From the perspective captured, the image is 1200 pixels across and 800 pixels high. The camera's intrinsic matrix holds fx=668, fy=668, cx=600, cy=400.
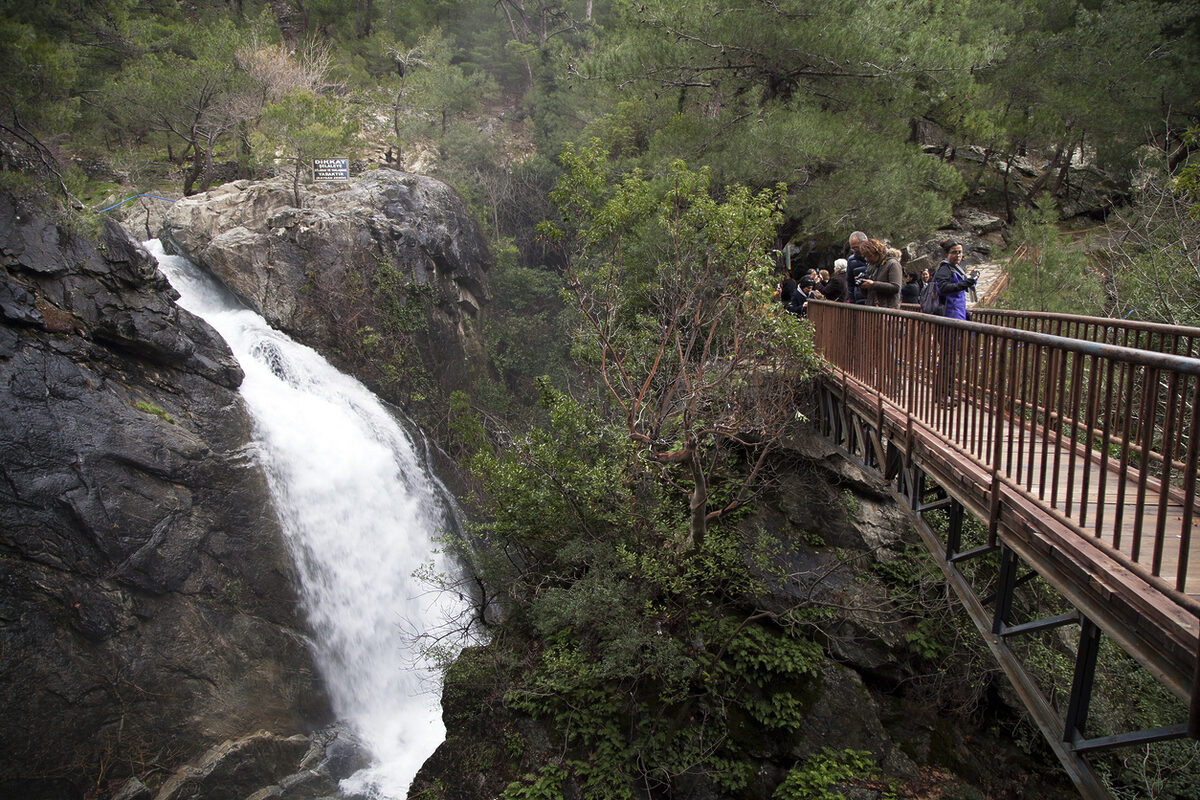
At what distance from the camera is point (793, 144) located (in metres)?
12.5

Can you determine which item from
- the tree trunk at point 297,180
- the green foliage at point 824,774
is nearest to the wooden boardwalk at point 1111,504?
the green foliage at point 824,774

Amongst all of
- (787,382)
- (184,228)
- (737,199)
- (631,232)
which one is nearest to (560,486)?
(787,382)

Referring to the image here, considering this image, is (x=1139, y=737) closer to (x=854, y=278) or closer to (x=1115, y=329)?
(x=1115, y=329)

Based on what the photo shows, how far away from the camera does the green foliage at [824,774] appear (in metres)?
8.34

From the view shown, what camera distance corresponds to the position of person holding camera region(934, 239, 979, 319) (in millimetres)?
7848

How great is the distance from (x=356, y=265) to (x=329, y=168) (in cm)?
315

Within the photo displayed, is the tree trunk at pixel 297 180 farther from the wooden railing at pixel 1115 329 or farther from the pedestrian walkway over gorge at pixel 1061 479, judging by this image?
the wooden railing at pixel 1115 329

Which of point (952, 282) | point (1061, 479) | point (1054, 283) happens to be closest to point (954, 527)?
point (1061, 479)

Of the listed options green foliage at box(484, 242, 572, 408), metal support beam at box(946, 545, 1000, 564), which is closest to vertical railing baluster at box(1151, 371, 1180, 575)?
metal support beam at box(946, 545, 1000, 564)

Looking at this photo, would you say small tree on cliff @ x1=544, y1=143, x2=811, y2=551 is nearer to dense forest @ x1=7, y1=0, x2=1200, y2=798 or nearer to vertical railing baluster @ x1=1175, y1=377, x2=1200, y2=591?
dense forest @ x1=7, y1=0, x2=1200, y2=798

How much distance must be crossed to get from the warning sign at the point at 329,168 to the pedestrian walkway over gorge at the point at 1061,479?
58.1 ft

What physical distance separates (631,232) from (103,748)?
41.7 feet

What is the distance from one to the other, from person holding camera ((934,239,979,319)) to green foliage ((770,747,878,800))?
571cm

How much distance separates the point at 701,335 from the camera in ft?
38.8
